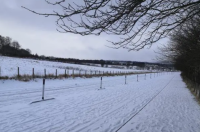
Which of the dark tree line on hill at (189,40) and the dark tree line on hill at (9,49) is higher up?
the dark tree line on hill at (9,49)

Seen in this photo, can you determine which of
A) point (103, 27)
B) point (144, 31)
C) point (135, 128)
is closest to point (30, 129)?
point (135, 128)

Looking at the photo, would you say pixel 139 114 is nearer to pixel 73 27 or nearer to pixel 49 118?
pixel 49 118

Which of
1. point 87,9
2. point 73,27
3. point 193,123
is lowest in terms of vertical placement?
point 193,123

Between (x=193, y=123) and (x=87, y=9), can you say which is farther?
Answer: (x=193, y=123)

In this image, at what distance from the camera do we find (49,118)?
245 inches

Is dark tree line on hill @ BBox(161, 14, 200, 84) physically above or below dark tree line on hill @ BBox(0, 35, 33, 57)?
below

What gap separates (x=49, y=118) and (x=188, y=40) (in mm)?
6319

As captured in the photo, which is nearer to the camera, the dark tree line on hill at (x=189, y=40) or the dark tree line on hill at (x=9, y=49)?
the dark tree line on hill at (x=189, y=40)

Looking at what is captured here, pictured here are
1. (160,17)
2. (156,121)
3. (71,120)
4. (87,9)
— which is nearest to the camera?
(87,9)

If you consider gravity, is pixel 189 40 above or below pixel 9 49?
below

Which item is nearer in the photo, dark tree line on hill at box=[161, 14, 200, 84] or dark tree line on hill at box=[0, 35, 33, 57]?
dark tree line on hill at box=[161, 14, 200, 84]

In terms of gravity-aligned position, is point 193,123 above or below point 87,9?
below

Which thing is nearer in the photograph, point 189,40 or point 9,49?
point 189,40

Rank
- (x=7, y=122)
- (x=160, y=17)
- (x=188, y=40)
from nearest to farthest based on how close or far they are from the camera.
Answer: (x=160, y=17)
(x=7, y=122)
(x=188, y=40)
